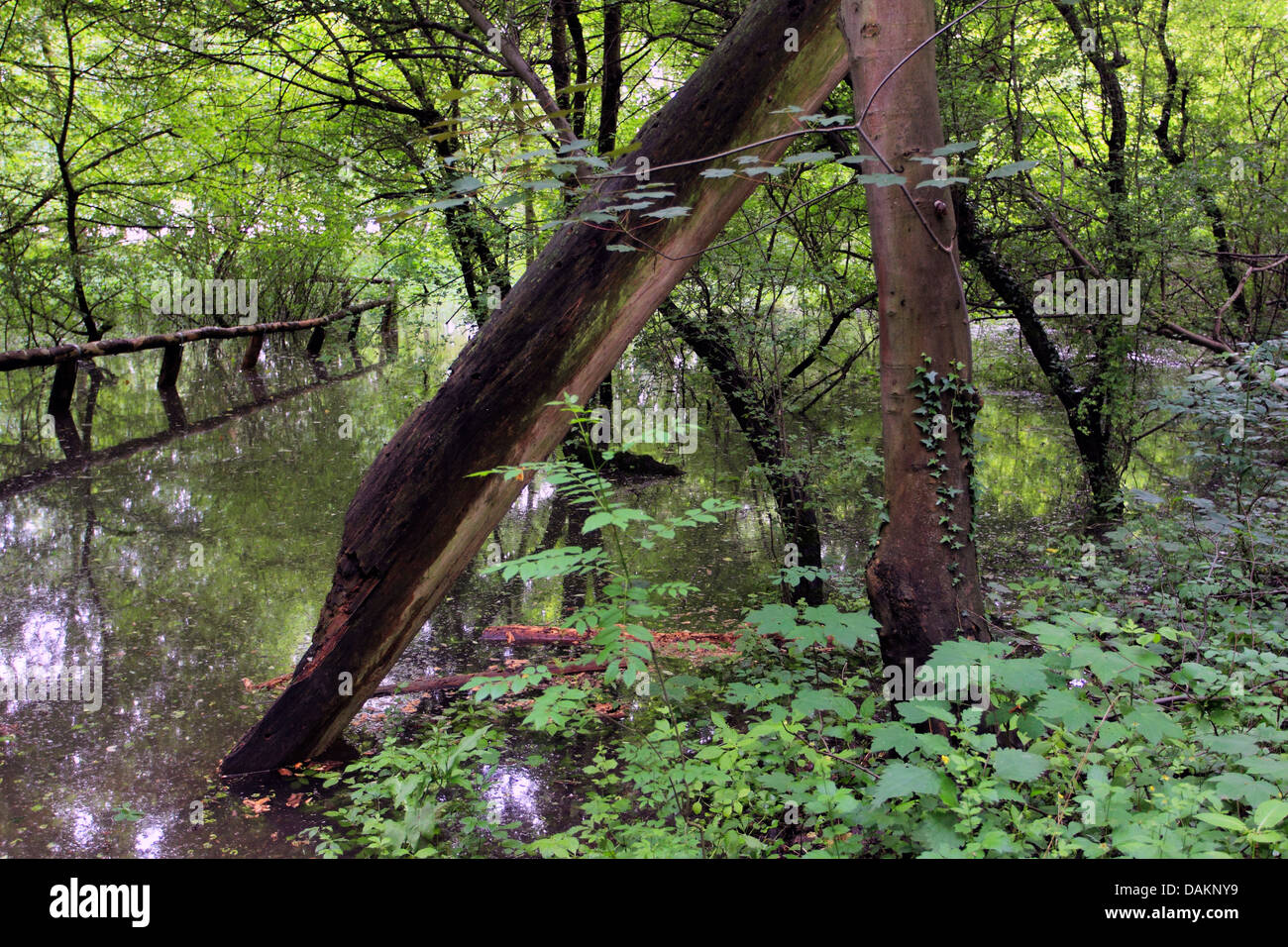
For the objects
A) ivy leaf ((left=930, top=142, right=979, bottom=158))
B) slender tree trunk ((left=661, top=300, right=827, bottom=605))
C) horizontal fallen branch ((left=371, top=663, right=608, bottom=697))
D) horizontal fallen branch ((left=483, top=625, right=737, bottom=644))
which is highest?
ivy leaf ((left=930, top=142, right=979, bottom=158))

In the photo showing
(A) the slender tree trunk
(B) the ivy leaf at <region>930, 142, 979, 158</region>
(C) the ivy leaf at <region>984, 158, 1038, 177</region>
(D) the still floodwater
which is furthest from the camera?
(A) the slender tree trunk

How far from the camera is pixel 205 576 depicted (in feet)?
18.7

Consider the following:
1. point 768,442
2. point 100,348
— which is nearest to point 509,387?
point 768,442

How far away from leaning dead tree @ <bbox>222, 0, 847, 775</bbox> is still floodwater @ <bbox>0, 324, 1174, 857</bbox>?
526mm

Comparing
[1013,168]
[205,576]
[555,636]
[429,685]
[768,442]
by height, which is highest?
[1013,168]

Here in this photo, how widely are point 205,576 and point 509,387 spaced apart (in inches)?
141

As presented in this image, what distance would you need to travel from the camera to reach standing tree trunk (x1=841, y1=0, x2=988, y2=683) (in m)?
2.88

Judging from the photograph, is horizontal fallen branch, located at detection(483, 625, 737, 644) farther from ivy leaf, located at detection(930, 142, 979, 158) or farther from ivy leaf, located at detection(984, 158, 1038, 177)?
ivy leaf, located at detection(984, 158, 1038, 177)

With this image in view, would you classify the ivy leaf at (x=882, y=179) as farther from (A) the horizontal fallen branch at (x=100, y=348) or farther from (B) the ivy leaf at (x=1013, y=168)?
(A) the horizontal fallen branch at (x=100, y=348)

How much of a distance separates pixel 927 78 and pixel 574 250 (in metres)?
1.49

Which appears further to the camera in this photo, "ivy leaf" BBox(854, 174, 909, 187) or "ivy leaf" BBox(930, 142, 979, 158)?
"ivy leaf" BBox(854, 174, 909, 187)

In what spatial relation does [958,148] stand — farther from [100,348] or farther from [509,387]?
[100,348]

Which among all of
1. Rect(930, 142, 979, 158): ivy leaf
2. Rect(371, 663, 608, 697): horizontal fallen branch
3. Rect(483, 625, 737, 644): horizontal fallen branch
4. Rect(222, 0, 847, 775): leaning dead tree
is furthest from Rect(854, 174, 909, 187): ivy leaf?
Rect(483, 625, 737, 644): horizontal fallen branch

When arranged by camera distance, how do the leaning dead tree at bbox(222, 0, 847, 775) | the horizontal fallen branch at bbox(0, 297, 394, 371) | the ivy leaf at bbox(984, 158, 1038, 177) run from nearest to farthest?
the ivy leaf at bbox(984, 158, 1038, 177) → the leaning dead tree at bbox(222, 0, 847, 775) → the horizontal fallen branch at bbox(0, 297, 394, 371)
